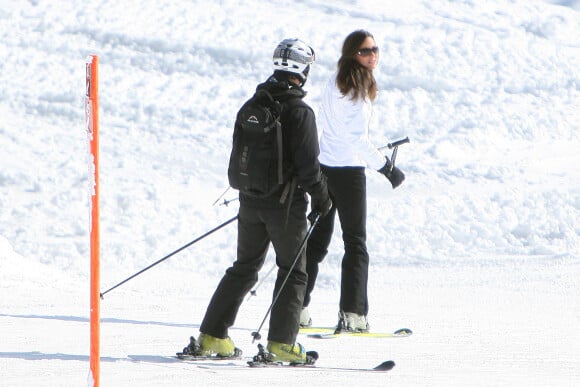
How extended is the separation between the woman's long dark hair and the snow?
49.8 inches

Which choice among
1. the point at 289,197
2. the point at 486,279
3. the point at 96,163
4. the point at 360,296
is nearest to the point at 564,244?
the point at 486,279

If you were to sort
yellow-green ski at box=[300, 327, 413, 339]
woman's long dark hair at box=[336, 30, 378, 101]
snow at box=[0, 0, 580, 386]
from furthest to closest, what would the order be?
yellow-green ski at box=[300, 327, 413, 339] → woman's long dark hair at box=[336, 30, 378, 101] → snow at box=[0, 0, 580, 386]

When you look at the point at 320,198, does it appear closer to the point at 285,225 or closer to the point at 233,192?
the point at 285,225

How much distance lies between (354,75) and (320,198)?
1113 millimetres

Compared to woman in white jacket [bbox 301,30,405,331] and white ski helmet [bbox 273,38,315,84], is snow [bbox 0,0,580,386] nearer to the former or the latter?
woman in white jacket [bbox 301,30,405,331]

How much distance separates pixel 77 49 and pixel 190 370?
11.5 meters

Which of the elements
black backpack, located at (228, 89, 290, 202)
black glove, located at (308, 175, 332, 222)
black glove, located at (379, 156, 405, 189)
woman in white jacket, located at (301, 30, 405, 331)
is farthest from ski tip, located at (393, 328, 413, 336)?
black backpack, located at (228, 89, 290, 202)

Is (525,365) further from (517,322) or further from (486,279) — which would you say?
(486,279)

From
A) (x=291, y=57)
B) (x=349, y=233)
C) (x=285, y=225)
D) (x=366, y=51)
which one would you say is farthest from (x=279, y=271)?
(x=366, y=51)

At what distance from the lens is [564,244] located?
920 cm

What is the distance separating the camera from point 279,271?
4.43m

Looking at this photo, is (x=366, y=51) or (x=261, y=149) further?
(x=366, y=51)

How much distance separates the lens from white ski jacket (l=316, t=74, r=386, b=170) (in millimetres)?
5234

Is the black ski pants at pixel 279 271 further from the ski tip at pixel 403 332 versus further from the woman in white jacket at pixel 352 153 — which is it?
the ski tip at pixel 403 332
